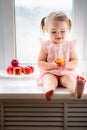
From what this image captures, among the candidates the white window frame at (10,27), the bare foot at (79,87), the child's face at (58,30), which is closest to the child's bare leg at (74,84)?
the bare foot at (79,87)

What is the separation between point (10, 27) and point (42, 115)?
638 millimetres

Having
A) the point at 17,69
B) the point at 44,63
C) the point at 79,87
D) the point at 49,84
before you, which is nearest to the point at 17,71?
the point at 17,69

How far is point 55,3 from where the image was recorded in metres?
1.67

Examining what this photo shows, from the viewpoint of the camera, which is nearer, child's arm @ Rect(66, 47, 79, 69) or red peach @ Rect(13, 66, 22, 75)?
child's arm @ Rect(66, 47, 79, 69)

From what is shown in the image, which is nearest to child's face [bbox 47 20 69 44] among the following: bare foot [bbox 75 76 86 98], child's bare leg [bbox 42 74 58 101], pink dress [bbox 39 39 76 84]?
pink dress [bbox 39 39 76 84]

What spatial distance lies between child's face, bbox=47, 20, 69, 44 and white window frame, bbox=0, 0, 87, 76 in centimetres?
24

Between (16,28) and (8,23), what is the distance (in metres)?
0.07

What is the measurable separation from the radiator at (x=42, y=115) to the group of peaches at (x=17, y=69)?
28 centimetres

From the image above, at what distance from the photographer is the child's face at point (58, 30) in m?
1.40

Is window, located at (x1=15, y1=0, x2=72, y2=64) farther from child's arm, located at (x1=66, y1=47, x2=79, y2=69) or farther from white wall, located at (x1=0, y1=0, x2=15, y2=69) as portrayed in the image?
child's arm, located at (x1=66, y1=47, x2=79, y2=69)

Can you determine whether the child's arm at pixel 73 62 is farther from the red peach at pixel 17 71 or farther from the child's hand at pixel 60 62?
the red peach at pixel 17 71

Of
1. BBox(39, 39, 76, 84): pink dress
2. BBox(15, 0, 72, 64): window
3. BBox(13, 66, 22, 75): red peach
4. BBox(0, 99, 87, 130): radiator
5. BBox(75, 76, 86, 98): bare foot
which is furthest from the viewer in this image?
BBox(15, 0, 72, 64): window

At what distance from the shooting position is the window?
1665mm

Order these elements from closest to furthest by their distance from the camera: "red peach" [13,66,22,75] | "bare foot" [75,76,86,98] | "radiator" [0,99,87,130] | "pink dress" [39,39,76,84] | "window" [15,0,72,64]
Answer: "bare foot" [75,76,86,98]
"radiator" [0,99,87,130]
"pink dress" [39,39,76,84]
"red peach" [13,66,22,75]
"window" [15,0,72,64]
